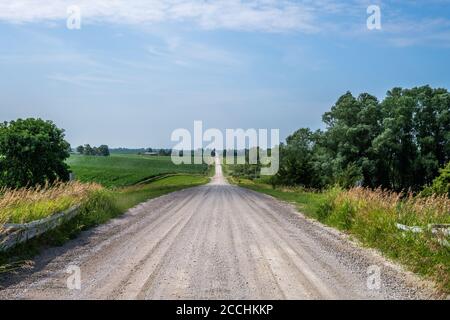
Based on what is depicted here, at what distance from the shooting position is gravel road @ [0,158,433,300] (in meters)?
7.19

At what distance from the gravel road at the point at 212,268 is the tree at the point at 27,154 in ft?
61.6

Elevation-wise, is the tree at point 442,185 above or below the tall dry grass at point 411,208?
below

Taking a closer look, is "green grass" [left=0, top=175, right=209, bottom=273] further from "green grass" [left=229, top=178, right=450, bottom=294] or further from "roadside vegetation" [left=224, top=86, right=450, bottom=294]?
"roadside vegetation" [left=224, top=86, right=450, bottom=294]

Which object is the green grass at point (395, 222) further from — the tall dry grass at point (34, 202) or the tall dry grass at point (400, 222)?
the tall dry grass at point (34, 202)

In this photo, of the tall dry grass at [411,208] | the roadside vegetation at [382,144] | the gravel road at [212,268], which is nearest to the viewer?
the gravel road at [212,268]

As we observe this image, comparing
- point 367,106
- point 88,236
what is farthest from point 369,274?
point 367,106

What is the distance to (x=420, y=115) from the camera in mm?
59531

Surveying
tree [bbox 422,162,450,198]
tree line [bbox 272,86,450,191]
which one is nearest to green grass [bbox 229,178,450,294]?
tree [bbox 422,162,450,198]

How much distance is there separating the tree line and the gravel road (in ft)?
138

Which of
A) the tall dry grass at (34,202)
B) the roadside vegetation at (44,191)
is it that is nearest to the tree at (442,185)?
the roadside vegetation at (44,191)

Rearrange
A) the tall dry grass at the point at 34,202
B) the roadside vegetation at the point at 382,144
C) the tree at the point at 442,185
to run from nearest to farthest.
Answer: the tall dry grass at the point at 34,202 < the tree at the point at 442,185 < the roadside vegetation at the point at 382,144

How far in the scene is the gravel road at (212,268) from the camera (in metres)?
7.19
